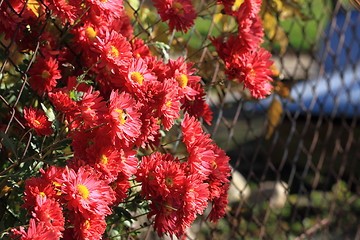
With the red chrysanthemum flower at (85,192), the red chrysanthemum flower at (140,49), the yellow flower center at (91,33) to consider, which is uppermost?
the yellow flower center at (91,33)

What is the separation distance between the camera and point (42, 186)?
0.88 metres

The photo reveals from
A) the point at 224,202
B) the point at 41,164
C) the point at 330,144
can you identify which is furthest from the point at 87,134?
the point at 330,144

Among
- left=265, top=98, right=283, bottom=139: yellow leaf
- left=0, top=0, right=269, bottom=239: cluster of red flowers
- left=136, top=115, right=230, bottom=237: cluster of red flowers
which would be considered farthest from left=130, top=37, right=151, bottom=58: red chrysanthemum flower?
left=265, top=98, right=283, bottom=139: yellow leaf

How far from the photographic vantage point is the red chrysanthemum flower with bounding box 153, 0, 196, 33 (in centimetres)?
119

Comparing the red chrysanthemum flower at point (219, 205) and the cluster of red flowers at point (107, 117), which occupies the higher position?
the cluster of red flowers at point (107, 117)

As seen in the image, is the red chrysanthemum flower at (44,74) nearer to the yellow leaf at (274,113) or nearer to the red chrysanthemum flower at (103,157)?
the red chrysanthemum flower at (103,157)

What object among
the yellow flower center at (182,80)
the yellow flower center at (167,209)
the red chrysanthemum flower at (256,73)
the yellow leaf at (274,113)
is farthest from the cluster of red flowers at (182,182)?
the yellow leaf at (274,113)

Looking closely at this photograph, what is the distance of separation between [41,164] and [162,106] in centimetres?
29

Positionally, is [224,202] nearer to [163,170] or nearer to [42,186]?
[163,170]

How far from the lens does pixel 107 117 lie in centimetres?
91

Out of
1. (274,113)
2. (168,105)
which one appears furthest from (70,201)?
(274,113)

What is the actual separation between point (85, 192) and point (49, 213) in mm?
66

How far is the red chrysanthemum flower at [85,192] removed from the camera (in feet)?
2.82

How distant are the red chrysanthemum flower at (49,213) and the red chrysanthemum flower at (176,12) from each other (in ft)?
1.74
